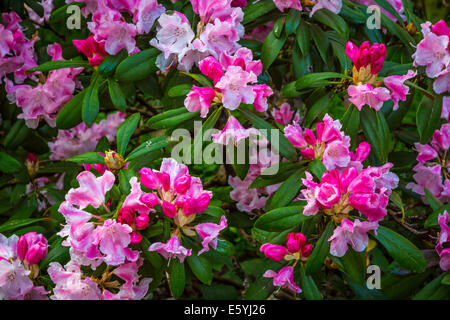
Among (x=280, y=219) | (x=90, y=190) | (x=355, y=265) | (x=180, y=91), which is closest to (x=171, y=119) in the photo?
(x=180, y=91)

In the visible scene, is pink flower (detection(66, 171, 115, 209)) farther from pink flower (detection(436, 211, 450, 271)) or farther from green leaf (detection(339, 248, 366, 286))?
pink flower (detection(436, 211, 450, 271))

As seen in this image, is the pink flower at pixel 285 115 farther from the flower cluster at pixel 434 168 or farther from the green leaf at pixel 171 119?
the green leaf at pixel 171 119

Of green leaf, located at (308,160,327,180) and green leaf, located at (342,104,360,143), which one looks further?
green leaf, located at (342,104,360,143)

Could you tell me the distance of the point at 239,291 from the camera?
104 inches

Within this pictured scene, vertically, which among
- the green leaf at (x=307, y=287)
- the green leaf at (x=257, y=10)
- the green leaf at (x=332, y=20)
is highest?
the green leaf at (x=257, y=10)

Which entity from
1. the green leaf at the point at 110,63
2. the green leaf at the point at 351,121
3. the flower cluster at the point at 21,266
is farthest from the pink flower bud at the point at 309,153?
the flower cluster at the point at 21,266

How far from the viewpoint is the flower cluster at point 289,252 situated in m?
1.32

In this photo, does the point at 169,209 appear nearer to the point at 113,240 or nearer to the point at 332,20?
the point at 113,240

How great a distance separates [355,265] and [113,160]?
70 cm

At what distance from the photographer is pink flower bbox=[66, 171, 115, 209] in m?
1.25

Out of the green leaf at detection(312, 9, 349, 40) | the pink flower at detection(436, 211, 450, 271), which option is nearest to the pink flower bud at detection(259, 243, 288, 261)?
the pink flower at detection(436, 211, 450, 271)

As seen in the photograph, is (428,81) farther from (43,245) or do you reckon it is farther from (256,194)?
(43,245)

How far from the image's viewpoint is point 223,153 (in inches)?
60.4

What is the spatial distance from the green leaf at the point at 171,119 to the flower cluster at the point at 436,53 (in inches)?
27.3
